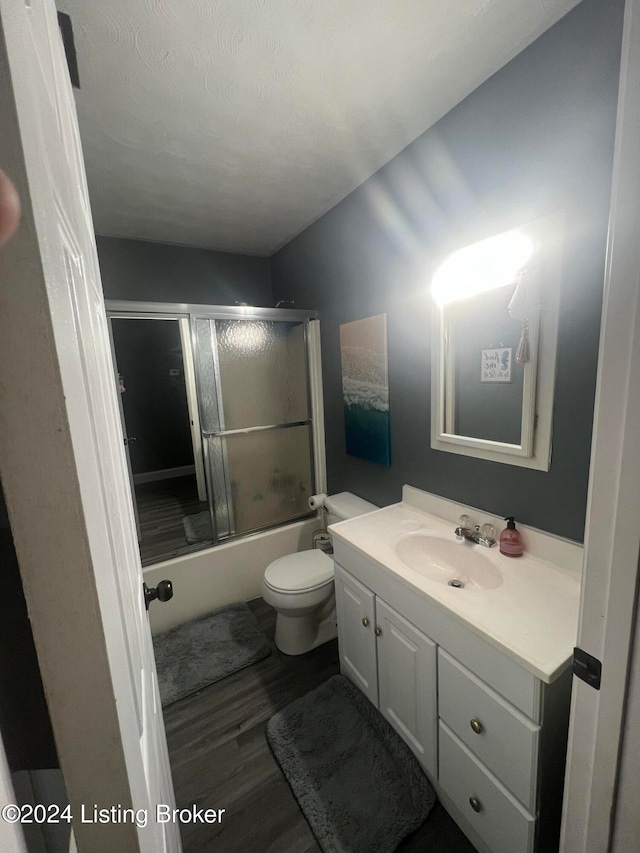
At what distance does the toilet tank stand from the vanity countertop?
1.77 feet

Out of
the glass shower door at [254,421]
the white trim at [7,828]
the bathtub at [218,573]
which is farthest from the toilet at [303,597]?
the white trim at [7,828]

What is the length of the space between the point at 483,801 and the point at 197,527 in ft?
8.41

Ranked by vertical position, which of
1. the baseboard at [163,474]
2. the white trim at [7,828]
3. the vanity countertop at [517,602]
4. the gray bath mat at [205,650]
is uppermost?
the white trim at [7,828]

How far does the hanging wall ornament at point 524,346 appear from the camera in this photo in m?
1.19

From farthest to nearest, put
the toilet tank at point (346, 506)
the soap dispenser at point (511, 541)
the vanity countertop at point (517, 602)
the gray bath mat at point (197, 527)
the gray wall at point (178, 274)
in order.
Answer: the gray bath mat at point (197, 527)
the gray wall at point (178, 274)
the toilet tank at point (346, 506)
the soap dispenser at point (511, 541)
the vanity countertop at point (517, 602)

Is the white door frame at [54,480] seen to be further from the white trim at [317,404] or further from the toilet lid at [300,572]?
the white trim at [317,404]

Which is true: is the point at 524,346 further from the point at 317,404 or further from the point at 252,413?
the point at 252,413

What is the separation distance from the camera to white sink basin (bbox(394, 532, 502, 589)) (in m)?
1.29

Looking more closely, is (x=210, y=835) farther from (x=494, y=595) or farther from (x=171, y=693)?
(x=494, y=595)

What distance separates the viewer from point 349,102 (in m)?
1.25

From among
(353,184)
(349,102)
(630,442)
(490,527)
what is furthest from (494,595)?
(353,184)

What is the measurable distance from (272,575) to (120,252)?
2.30 m

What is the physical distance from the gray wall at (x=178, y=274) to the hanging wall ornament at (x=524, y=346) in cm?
214

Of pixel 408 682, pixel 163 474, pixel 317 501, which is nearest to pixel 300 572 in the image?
pixel 317 501
